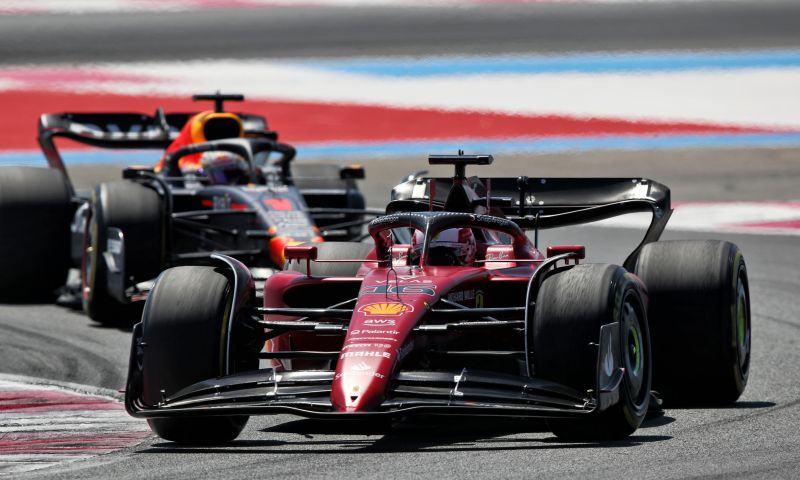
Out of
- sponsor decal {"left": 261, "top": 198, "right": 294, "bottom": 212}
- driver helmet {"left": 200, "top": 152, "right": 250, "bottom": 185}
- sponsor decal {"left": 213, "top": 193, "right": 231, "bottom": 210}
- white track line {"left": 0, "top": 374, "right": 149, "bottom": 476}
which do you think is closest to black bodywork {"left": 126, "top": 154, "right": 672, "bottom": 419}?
white track line {"left": 0, "top": 374, "right": 149, "bottom": 476}

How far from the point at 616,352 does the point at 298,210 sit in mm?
6930

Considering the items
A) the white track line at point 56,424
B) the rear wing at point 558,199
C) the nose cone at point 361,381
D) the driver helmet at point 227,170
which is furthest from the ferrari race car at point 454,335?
the driver helmet at point 227,170

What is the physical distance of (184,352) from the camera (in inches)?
305

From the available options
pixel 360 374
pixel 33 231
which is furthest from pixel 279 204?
pixel 360 374

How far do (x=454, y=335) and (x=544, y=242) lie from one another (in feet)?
35.6

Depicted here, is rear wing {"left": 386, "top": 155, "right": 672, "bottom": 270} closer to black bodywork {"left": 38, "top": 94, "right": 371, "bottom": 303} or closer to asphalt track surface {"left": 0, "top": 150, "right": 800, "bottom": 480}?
asphalt track surface {"left": 0, "top": 150, "right": 800, "bottom": 480}

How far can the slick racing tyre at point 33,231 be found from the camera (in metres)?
14.7

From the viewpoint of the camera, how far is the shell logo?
766 cm

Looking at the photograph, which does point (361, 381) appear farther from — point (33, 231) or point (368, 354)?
point (33, 231)

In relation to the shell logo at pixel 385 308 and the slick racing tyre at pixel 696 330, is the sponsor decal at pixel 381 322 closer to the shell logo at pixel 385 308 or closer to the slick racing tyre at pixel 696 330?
the shell logo at pixel 385 308

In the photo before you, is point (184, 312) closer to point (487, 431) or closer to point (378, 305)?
point (378, 305)

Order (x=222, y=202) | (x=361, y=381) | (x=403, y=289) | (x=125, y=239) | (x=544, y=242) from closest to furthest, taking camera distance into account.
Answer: (x=361, y=381) < (x=403, y=289) < (x=125, y=239) < (x=222, y=202) < (x=544, y=242)

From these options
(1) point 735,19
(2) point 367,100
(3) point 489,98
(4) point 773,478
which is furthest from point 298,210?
(1) point 735,19

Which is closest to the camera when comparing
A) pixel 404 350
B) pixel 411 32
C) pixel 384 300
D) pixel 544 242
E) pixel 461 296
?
pixel 404 350
